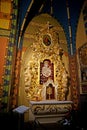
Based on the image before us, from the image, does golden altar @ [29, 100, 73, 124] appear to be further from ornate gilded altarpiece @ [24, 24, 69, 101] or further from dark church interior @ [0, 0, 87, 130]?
ornate gilded altarpiece @ [24, 24, 69, 101]

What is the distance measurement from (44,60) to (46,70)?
1.61 ft

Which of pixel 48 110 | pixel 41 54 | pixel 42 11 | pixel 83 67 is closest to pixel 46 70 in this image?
pixel 41 54

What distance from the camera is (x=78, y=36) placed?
6.91 metres

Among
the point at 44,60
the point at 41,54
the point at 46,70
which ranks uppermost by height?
the point at 41,54

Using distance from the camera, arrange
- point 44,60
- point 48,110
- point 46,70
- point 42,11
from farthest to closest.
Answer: point 42,11
point 44,60
point 46,70
point 48,110

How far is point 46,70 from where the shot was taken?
6273 mm

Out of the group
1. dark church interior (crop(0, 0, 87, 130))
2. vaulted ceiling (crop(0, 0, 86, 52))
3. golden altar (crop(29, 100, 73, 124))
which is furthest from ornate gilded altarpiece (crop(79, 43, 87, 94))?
golden altar (crop(29, 100, 73, 124))

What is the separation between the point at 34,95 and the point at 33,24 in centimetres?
346

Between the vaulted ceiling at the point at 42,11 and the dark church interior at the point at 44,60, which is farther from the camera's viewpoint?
the vaulted ceiling at the point at 42,11

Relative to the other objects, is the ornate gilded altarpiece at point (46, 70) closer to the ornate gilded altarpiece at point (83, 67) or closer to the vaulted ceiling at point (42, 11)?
the ornate gilded altarpiece at point (83, 67)

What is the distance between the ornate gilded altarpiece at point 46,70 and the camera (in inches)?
227

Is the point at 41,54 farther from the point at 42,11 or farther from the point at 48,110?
the point at 48,110

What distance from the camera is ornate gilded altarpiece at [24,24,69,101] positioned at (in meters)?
5.77

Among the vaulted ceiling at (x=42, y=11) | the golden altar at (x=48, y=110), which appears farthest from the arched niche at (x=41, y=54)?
the golden altar at (x=48, y=110)
